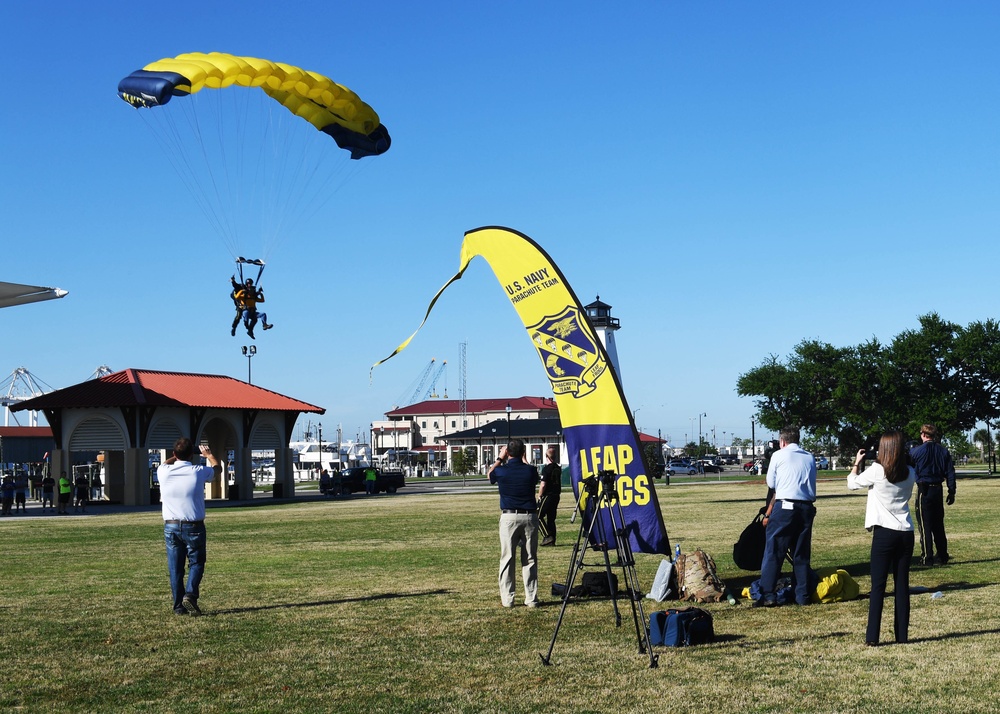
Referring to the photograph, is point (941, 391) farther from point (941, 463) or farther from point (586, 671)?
point (586, 671)

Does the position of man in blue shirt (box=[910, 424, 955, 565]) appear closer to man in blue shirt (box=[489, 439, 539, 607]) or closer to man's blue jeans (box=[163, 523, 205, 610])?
man in blue shirt (box=[489, 439, 539, 607])

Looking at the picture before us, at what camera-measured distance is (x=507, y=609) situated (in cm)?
1212

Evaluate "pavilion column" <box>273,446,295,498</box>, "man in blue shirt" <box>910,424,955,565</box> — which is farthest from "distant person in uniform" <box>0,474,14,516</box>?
"man in blue shirt" <box>910,424,955,565</box>

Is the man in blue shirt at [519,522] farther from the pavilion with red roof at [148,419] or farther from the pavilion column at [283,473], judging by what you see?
the pavilion column at [283,473]

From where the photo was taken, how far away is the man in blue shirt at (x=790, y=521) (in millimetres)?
11969

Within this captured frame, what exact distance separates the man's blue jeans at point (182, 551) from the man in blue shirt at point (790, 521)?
6574 mm

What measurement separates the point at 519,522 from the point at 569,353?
215 centimetres

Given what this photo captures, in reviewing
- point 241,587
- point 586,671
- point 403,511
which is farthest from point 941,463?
point 403,511

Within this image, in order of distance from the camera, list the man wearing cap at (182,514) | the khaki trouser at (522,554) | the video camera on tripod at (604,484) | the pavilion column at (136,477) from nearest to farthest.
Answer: the video camera on tripod at (604,484)
the man wearing cap at (182,514)
the khaki trouser at (522,554)
the pavilion column at (136,477)

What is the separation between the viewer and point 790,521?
1201cm

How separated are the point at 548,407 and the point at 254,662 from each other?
571 ft

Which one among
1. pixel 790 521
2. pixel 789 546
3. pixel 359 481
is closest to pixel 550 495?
pixel 789 546

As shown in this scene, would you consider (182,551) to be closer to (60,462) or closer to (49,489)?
(49,489)

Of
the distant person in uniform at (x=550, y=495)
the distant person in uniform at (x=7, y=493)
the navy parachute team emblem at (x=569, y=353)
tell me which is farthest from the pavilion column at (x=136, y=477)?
the navy parachute team emblem at (x=569, y=353)
